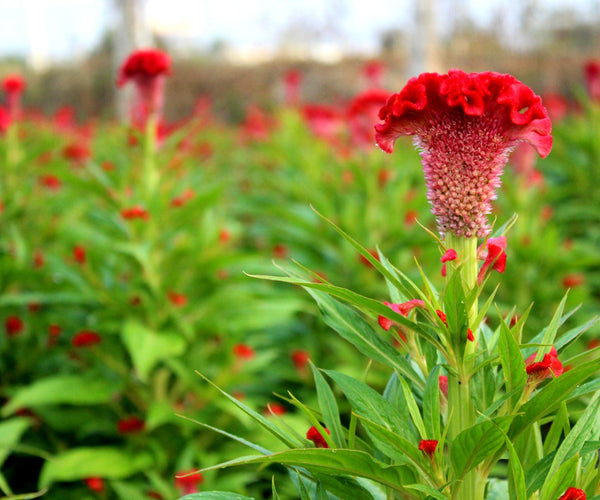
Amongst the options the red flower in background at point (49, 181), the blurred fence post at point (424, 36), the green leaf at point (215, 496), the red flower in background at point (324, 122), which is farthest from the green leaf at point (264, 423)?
the blurred fence post at point (424, 36)

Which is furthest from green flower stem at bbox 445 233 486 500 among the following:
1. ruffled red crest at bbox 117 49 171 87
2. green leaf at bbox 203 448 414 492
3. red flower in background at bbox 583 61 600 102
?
red flower in background at bbox 583 61 600 102

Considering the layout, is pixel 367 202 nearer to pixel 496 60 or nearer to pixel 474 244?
pixel 474 244

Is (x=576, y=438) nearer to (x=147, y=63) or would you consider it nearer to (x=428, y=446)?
(x=428, y=446)

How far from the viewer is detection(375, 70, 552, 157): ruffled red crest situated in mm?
1011

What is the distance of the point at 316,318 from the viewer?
3812mm

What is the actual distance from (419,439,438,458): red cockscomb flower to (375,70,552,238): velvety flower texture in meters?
0.31

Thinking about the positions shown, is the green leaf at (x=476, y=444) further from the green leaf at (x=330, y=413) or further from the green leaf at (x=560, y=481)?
the green leaf at (x=330, y=413)

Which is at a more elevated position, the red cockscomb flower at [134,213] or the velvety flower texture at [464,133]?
the velvety flower texture at [464,133]

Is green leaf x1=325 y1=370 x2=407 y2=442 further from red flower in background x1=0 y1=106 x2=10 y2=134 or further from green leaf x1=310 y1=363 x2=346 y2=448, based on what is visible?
red flower in background x1=0 y1=106 x2=10 y2=134

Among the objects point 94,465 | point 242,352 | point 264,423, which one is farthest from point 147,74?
point 264,423

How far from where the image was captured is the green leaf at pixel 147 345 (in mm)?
2539

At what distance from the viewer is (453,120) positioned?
106 centimetres

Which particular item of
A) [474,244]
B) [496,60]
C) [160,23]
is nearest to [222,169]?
[474,244]

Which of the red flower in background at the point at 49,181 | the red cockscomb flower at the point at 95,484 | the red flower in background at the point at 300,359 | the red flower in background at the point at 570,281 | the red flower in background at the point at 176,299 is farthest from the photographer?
the red flower in background at the point at 49,181
